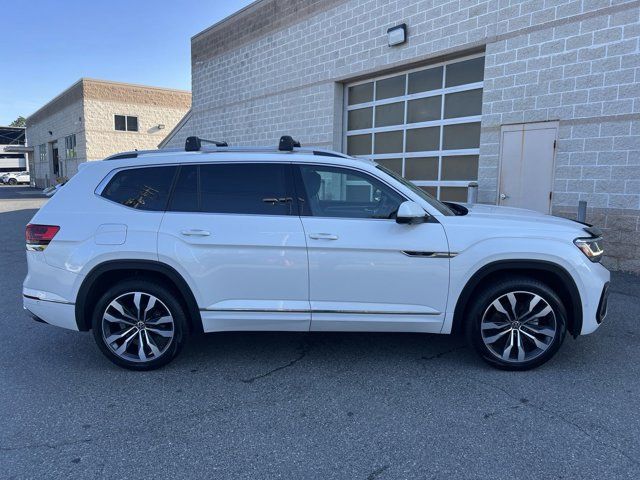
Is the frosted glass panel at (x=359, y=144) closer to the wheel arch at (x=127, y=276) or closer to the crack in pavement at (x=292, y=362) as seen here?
the crack in pavement at (x=292, y=362)

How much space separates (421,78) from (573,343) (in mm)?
7010

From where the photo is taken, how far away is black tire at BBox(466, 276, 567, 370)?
378 cm

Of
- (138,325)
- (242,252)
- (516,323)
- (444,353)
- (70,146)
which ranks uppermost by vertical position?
(70,146)

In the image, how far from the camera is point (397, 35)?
32.4 ft

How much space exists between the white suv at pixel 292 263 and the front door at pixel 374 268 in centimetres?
1

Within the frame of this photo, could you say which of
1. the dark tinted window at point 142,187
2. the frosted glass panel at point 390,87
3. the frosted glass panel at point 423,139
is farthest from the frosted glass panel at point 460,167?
the dark tinted window at point 142,187

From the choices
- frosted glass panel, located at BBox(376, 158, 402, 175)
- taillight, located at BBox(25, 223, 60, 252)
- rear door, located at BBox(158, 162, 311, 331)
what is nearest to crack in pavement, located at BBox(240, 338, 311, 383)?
rear door, located at BBox(158, 162, 311, 331)

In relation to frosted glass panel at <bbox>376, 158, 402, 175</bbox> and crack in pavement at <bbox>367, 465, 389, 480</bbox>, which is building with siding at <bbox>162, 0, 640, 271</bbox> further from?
crack in pavement at <bbox>367, 465, 389, 480</bbox>

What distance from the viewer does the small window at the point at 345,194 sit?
12.7 feet

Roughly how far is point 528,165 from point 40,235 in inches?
293

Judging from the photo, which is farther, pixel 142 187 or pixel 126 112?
pixel 126 112

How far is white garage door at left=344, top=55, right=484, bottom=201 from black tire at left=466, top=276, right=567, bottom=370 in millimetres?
5672

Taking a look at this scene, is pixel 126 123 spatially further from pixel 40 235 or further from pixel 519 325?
pixel 519 325

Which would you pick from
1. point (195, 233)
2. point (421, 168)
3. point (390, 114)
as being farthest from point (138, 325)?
point (390, 114)
